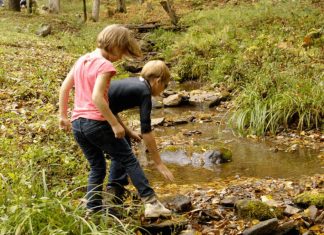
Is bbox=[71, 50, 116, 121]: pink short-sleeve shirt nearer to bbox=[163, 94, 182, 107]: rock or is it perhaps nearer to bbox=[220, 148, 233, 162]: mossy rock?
bbox=[220, 148, 233, 162]: mossy rock

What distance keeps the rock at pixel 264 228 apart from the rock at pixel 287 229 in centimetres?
5

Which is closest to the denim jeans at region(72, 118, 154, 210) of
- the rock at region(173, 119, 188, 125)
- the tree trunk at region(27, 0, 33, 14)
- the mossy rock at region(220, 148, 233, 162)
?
the mossy rock at region(220, 148, 233, 162)

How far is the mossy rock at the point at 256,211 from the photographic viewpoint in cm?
443

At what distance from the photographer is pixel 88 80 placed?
3891mm

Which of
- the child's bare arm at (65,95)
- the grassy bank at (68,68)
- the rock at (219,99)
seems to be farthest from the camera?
the rock at (219,99)

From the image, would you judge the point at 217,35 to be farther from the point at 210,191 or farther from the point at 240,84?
the point at 210,191

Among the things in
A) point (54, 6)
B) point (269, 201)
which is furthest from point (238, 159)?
point (54, 6)

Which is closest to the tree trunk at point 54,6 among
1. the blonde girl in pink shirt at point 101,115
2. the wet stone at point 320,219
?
the blonde girl in pink shirt at point 101,115

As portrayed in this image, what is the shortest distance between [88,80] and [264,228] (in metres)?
1.91

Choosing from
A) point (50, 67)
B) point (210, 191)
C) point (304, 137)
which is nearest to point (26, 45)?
point (50, 67)

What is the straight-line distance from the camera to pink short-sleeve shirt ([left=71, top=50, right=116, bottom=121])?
3814 mm

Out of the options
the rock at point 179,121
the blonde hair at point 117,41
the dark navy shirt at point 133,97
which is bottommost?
the rock at point 179,121

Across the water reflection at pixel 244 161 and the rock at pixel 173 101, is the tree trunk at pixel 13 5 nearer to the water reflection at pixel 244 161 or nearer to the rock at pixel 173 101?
the rock at pixel 173 101

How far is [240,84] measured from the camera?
11.4m
